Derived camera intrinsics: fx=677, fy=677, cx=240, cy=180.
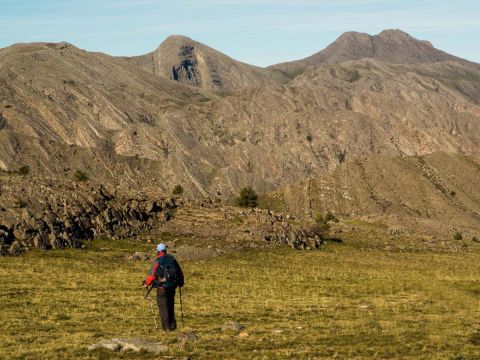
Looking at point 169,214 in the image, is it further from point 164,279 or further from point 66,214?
point 164,279

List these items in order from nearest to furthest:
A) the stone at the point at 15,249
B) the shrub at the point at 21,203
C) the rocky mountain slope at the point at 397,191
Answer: the stone at the point at 15,249
the shrub at the point at 21,203
the rocky mountain slope at the point at 397,191

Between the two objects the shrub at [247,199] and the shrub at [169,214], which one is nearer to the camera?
the shrub at [169,214]

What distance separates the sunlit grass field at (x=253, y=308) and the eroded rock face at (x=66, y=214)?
2.60 metres

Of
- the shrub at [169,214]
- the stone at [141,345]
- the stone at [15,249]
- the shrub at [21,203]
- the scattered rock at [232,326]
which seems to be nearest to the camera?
the stone at [141,345]

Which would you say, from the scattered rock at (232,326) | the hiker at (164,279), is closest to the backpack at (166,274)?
the hiker at (164,279)

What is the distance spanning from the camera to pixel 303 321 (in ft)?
84.6

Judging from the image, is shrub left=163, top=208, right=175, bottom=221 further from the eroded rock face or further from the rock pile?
the rock pile

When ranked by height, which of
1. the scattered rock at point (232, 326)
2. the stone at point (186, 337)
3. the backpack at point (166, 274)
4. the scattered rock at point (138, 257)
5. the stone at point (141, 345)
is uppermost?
the backpack at point (166, 274)

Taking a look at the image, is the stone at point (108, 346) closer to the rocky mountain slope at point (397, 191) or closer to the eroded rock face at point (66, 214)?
the eroded rock face at point (66, 214)

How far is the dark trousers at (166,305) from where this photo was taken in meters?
21.8

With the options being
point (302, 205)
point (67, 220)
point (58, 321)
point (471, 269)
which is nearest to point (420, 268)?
point (471, 269)

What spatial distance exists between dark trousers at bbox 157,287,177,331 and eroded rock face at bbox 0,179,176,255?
91.5 ft

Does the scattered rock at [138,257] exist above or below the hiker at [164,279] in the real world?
below

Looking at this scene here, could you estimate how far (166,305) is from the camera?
22.0 m
